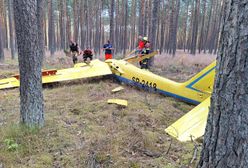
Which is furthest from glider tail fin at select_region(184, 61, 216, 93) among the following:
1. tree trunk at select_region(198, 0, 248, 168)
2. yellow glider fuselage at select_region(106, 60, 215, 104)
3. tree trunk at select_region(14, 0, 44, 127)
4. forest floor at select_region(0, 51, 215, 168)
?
tree trunk at select_region(198, 0, 248, 168)

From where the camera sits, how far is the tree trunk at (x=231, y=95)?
157 cm

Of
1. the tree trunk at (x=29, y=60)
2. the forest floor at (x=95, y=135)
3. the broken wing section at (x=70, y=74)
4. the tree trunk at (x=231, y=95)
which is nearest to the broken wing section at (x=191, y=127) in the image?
the forest floor at (x=95, y=135)

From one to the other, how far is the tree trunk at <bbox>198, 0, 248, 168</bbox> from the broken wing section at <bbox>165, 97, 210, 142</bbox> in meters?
2.45

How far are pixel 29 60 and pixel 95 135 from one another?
6.51 feet

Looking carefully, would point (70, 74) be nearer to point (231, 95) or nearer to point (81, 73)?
point (81, 73)

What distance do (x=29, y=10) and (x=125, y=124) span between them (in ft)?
10.3

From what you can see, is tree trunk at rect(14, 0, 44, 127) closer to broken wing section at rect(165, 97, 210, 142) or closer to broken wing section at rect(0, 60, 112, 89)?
broken wing section at rect(165, 97, 210, 142)

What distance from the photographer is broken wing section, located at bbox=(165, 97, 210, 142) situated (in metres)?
4.29

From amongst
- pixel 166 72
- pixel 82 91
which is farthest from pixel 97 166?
pixel 166 72

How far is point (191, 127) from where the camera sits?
14.8 feet

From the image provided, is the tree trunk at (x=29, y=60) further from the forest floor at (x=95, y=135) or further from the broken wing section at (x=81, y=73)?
the broken wing section at (x=81, y=73)

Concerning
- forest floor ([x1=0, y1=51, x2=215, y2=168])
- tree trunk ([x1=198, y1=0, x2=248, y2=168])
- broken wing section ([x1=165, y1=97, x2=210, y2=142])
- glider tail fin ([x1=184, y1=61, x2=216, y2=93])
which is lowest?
forest floor ([x1=0, y1=51, x2=215, y2=168])

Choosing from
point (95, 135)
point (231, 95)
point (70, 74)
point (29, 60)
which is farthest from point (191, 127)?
point (70, 74)

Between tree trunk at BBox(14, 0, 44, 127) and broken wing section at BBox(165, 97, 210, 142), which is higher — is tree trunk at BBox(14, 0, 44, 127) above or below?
above
